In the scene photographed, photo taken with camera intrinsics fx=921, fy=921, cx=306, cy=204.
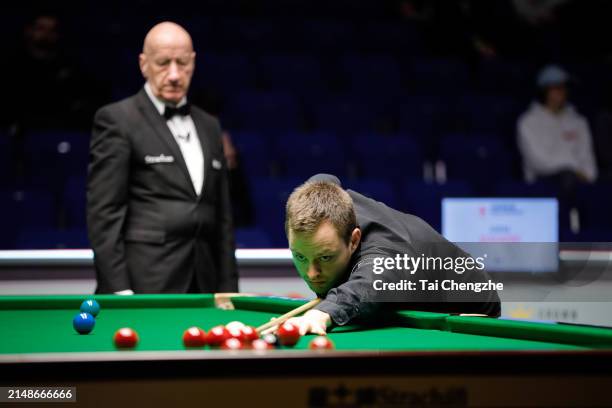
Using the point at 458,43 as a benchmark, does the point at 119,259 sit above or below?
below

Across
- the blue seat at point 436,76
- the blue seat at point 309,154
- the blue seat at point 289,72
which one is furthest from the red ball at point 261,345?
the blue seat at point 436,76

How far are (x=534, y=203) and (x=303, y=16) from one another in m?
3.04

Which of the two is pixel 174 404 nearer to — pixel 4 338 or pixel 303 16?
pixel 4 338

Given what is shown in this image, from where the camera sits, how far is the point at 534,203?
487 centimetres

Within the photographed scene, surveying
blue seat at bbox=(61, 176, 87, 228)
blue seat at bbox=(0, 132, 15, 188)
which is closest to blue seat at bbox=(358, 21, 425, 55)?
blue seat at bbox=(61, 176, 87, 228)

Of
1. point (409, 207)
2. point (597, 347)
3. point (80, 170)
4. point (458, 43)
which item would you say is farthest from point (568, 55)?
point (597, 347)

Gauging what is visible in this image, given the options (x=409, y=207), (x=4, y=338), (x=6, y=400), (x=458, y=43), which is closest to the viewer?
(x=6, y=400)

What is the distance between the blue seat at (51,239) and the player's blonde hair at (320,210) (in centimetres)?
268

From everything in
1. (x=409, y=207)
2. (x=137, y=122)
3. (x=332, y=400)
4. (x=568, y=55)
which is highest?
(x=568, y=55)

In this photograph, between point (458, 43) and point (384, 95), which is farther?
point (458, 43)

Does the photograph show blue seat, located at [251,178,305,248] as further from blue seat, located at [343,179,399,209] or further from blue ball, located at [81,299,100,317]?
blue ball, located at [81,299,100,317]

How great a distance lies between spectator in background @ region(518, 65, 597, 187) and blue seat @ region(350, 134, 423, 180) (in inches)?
30.9

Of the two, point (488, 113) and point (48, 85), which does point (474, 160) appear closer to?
point (488, 113)

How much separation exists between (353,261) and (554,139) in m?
4.02
